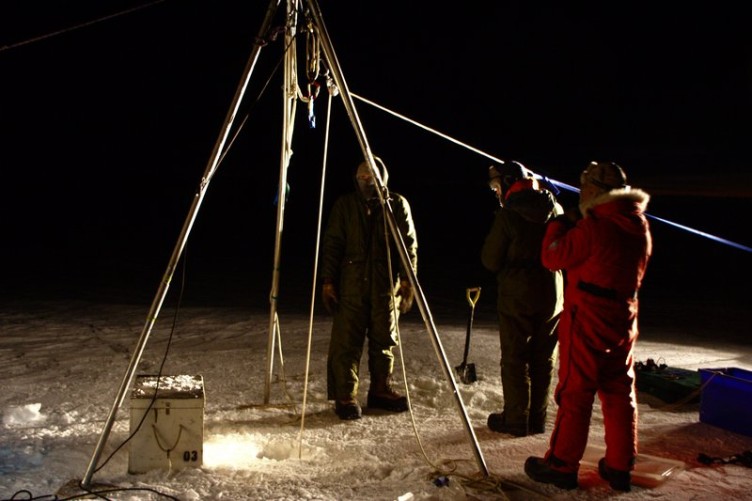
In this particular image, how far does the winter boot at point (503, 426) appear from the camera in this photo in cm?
507

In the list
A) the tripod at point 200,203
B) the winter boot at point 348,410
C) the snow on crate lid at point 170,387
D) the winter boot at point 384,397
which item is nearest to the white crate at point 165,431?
the snow on crate lid at point 170,387

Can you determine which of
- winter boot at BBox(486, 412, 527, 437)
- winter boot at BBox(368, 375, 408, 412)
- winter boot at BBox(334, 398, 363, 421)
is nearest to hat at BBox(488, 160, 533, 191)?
winter boot at BBox(486, 412, 527, 437)

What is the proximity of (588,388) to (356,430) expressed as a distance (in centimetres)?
178

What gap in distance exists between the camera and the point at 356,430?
523cm

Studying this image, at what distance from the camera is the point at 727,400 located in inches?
208

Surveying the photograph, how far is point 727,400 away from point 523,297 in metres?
1.67

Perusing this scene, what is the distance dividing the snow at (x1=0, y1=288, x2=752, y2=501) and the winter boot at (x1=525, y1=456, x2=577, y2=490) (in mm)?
48

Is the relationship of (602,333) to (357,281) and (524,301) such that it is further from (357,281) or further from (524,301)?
(357,281)

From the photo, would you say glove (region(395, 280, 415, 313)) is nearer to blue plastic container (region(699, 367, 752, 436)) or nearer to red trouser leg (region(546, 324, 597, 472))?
red trouser leg (region(546, 324, 597, 472))

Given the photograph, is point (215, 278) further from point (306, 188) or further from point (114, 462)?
point (306, 188)

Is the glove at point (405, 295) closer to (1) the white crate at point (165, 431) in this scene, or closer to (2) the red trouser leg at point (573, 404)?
(2) the red trouser leg at point (573, 404)

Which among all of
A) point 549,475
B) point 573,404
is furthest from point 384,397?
point 573,404

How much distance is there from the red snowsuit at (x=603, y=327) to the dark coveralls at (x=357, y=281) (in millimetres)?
1624

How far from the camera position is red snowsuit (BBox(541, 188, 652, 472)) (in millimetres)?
4078
